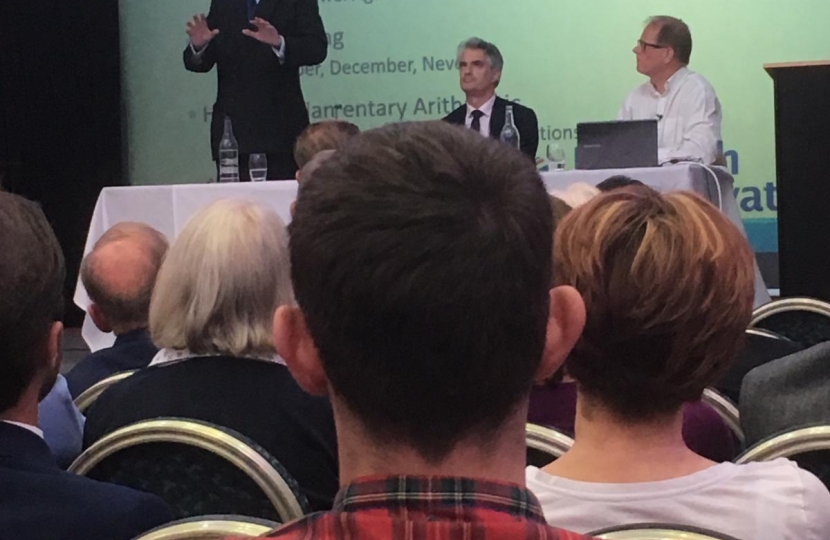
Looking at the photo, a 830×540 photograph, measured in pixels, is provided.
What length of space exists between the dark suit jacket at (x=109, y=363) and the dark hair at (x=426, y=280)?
5.07ft

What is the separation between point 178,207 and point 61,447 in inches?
101

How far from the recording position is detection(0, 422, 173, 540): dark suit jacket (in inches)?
42.9

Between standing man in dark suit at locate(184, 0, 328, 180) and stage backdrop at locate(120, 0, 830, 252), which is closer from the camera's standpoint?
standing man in dark suit at locate(184, 0, 328, 180)

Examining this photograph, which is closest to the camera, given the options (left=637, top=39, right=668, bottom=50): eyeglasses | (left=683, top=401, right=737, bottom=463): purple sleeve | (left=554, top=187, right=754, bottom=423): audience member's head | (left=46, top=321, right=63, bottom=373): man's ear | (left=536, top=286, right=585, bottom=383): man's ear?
(left=536, top=286, right=585, bottom=383): man's ear

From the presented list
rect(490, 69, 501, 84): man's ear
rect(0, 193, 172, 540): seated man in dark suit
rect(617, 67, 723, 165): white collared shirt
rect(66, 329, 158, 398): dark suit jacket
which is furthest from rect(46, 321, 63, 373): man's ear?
rect(490, 69, 501, 84): man's ear

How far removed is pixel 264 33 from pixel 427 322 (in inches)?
182

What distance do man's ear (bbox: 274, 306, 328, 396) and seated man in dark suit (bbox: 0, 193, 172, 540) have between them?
48 cm

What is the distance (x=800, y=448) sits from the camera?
1130 mm

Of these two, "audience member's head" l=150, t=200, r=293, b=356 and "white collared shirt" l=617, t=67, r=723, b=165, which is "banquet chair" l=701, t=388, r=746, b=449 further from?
"white collared shirt" l=617, t=67, r=723, b=165

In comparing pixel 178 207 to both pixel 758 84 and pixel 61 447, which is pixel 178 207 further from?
pixel 758 84

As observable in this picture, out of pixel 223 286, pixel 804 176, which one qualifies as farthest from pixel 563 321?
pixel 804 176

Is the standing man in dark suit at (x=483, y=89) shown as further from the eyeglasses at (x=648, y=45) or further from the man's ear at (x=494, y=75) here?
the eyeglasses at (x=648, y=45)

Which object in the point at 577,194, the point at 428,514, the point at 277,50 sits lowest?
the point at 428,514

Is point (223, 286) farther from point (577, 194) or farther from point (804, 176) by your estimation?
point (804, 176)
